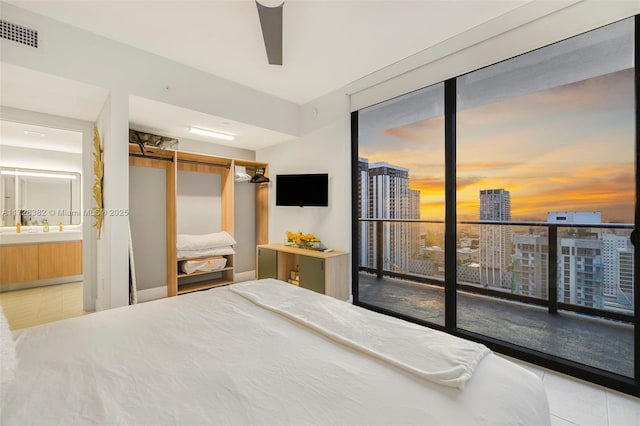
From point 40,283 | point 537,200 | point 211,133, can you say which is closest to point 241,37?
point 211,133

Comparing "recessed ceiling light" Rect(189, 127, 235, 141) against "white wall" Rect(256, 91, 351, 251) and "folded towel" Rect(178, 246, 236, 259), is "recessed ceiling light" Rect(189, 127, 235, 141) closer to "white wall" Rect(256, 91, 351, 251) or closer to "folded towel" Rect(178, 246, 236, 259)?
"white wall" Rect(256, 91, 351, 251)

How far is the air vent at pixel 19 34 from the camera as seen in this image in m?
2.02

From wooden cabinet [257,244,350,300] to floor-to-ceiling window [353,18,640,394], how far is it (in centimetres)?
24

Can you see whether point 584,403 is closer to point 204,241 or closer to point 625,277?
point 625,277

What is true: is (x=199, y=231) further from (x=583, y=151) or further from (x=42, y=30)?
(x=583, y=151)

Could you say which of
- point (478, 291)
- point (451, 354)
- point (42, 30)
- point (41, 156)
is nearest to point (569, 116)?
point (478, 291)

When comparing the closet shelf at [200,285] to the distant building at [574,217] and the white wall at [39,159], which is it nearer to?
the white wall at [39,159]

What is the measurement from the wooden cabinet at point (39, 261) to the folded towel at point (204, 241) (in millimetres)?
2300

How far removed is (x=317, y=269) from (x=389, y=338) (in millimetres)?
2027

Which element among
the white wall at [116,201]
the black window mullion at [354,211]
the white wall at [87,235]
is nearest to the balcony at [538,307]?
the black window mullion at [354,211]

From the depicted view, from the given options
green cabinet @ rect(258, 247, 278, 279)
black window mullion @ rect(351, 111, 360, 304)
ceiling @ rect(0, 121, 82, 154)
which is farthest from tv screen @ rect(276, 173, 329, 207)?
ceiling @ rect(0, 121, 82, 154)

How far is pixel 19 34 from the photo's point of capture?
6.79 feet

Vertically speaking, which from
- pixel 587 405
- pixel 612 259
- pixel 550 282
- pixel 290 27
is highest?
pixel 290 27

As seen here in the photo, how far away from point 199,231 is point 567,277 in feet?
15.4
